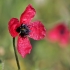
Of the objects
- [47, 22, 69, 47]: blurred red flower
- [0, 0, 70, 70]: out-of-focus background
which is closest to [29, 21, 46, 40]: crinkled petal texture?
[0, 0, 70, 70]: out-of-focus background

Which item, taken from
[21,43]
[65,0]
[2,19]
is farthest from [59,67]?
[21,43]

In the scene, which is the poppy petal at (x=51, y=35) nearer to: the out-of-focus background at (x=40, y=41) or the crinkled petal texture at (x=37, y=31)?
the out-of-focus background at (x=40, y=41)

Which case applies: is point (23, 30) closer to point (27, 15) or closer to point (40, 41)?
point (27, 15)

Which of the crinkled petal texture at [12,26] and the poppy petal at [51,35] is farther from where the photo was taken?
the poppy petal at [51,35]

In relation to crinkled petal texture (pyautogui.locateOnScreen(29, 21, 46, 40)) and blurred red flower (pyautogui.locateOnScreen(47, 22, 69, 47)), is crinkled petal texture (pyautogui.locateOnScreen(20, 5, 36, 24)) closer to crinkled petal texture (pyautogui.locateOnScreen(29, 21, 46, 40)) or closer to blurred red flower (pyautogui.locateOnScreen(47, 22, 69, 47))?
crinkled petal texture (pyautogui.locateOnScreen(29, 21, 46, 40))

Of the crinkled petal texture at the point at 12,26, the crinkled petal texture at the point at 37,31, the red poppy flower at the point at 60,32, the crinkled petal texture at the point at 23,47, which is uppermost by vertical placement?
the crinkled petal texture at the point at 12,26

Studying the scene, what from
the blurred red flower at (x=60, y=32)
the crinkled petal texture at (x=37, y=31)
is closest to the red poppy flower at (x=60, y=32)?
the blurred red flower at (x=60, y=32)

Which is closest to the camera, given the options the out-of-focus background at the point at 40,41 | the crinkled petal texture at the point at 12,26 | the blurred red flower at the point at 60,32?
the crinkled petal texture at the point at 12,26

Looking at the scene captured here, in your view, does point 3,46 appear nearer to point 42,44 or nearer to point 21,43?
point 42,44

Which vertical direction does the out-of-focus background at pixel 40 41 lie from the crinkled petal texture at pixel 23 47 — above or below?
below
